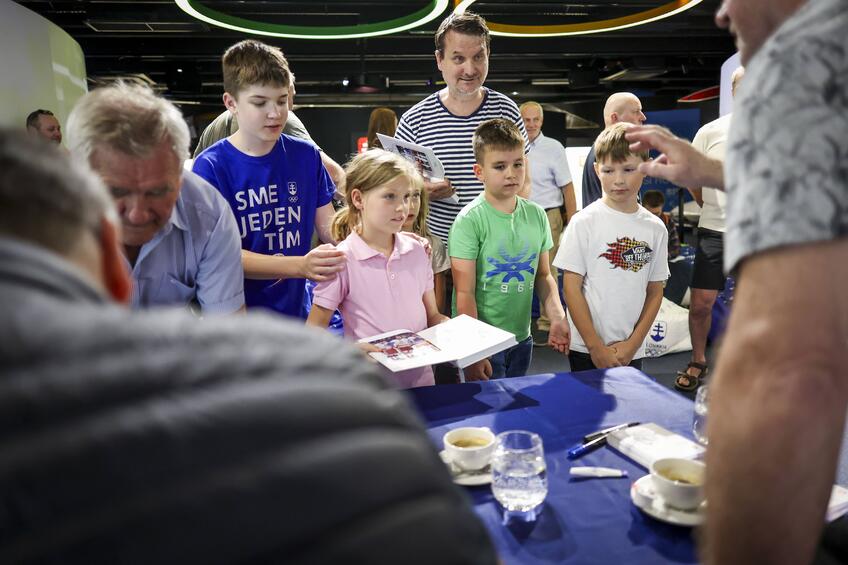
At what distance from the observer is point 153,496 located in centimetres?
31

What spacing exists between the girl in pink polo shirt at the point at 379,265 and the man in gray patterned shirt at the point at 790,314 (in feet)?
4.62

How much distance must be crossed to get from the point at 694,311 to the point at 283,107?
9.85 ft

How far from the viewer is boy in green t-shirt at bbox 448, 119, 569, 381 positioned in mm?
2473

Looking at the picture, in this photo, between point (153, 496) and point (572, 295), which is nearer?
point (153, 496)

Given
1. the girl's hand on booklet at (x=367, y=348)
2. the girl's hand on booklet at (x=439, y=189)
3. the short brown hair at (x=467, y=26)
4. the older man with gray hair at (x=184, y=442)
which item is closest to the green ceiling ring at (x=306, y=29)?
A: the short brown hair at (x=467, y=26)

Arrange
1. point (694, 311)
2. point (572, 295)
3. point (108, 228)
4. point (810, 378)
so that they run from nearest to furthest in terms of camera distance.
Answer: point (108, 228), point (810, 378), point (572, 295), point (694, 311)

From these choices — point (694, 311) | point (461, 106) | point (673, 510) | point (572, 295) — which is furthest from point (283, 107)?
point (694, 311)

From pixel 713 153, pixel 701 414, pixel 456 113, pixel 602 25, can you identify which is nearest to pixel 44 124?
pixel 456 113

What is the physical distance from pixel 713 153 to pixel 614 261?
1537 mm

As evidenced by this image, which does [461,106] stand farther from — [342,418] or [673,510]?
[342,418]

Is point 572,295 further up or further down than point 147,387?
further down

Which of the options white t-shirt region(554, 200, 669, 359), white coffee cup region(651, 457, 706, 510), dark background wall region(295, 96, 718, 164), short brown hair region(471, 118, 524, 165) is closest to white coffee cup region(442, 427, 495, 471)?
white coffee cup region(651, 457, 706, 510)

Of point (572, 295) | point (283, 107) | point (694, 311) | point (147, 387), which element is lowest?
point (694, 311)

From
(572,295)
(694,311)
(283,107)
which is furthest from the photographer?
(694,311)
